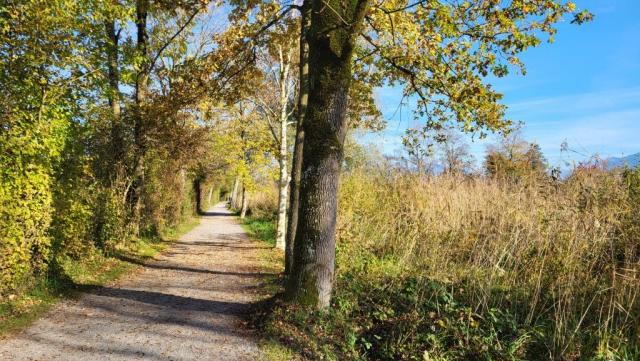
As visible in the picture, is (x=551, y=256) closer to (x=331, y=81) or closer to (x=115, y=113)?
(x=331, y=81)

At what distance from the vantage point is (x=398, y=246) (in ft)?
29.9

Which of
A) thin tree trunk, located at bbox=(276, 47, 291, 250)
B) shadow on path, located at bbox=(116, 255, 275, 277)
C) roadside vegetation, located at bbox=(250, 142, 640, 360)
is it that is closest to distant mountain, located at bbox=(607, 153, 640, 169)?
roadside vegetation, located at bbox=(250, 142, 640, 360)

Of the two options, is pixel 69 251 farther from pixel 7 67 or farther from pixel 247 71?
pixel 247 71

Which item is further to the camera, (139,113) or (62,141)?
(139,113)

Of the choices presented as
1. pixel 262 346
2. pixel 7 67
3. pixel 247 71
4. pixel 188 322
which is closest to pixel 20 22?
pixel 7 67

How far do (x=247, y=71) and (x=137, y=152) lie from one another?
18.1 feet

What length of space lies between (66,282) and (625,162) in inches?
397

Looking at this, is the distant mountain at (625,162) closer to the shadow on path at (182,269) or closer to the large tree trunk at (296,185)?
the large tree trunk at (296,185)

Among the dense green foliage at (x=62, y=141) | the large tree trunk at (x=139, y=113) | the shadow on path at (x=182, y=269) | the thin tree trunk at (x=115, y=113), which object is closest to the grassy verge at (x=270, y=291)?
the shadow on path at (x=182, y=269)

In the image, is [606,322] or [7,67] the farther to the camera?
[7,67]

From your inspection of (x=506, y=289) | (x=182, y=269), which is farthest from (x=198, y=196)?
(x=506, y=289)

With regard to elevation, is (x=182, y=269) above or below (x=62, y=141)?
below

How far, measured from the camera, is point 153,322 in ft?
22.2

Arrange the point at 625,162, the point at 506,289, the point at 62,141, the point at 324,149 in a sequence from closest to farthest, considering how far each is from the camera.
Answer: the point at 506,289 → the point at 324,149 → the point at 625,162 → the point at 62,141
